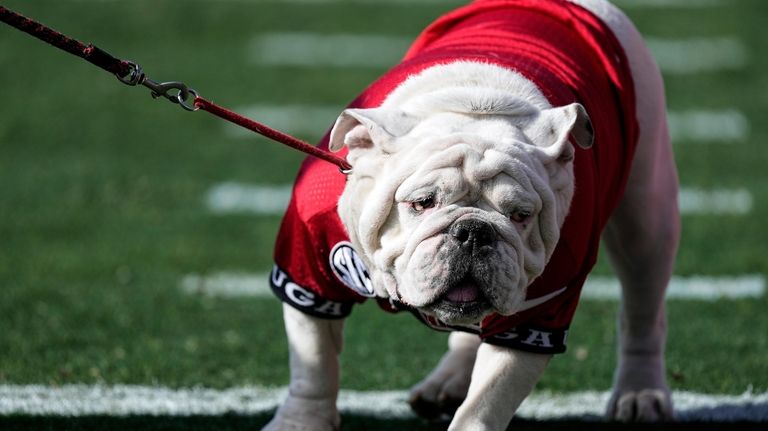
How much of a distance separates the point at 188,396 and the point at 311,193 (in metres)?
1.21

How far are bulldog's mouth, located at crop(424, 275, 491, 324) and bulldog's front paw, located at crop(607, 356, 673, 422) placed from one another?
1292mm

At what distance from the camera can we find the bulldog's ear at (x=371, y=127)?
3.00 m

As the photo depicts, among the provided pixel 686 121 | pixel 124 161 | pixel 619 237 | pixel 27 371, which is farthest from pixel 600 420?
pixel 686 121

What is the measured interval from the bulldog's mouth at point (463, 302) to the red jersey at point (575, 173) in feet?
0.70

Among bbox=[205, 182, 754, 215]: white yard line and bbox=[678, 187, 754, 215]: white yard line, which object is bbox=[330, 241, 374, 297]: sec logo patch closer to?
bbox=[205, 182, 754, 215]: white yard line

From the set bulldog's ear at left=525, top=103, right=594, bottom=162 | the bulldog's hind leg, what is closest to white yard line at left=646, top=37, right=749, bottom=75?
the bulldog's hind leg

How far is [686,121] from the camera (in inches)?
338

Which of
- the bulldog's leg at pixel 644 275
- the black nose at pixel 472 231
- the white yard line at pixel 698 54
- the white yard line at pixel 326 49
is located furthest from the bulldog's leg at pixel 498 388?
the white yard line at pixel 698 54

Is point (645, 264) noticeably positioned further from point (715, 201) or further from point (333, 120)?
point (333, 120)

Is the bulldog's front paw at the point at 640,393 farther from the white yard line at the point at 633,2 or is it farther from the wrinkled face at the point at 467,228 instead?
the white yard line at the point at 633,2

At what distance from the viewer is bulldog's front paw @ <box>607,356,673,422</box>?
13.3ft

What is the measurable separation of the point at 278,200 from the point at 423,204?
4.12 m

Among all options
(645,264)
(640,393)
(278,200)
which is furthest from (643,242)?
(278,200)

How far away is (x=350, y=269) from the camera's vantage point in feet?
10.6
